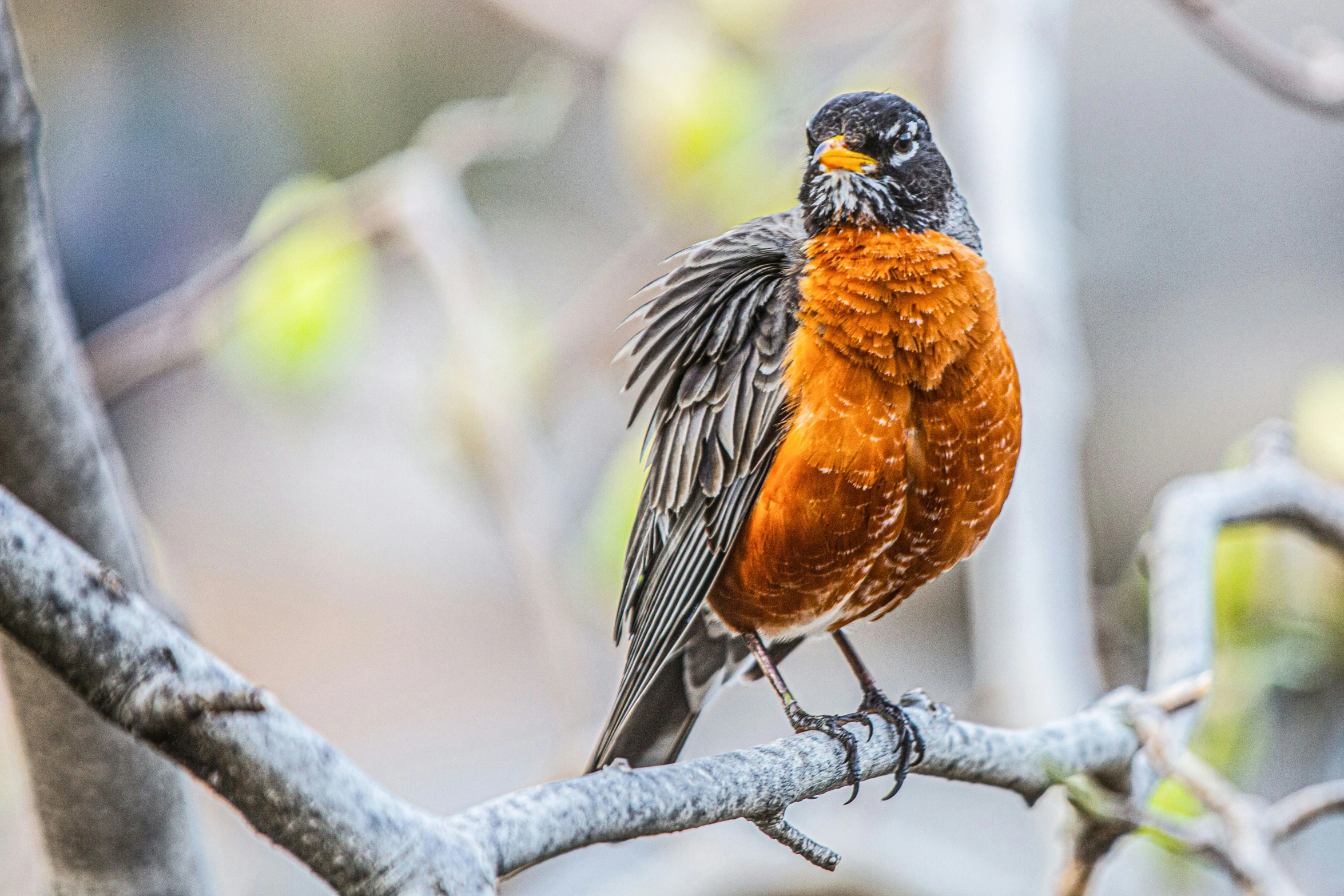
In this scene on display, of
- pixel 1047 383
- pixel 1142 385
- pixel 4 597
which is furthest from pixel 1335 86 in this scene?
pixel 1142 385

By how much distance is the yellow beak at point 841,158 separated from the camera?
6.83ft

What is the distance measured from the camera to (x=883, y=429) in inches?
76.7

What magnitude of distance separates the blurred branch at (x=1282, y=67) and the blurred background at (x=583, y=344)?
25.5 inches

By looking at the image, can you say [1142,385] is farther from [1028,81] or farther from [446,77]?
[446,77]

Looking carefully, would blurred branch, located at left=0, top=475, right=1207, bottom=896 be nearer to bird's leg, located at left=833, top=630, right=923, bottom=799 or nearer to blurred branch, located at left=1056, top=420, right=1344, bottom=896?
bird's leg, located at left=833, top=630, right=923, bottom=799

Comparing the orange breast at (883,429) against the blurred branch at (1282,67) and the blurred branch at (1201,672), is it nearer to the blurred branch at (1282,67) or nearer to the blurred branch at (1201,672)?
the blurred branch at (1201,672)

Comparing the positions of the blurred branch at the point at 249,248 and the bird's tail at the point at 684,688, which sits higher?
the blurred branch at the point at 249,248

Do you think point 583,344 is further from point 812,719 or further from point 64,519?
point 64,519

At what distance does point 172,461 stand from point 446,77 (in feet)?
8.13

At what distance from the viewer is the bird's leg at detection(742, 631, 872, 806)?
6.16ft

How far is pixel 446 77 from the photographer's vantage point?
6445 mm

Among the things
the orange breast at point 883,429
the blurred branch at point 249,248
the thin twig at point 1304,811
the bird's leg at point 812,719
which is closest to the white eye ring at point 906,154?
the orange breast at point 883,429

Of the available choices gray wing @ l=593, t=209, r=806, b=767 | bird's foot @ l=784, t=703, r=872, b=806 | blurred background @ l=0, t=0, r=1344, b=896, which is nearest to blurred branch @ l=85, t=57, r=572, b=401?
blurred background @ l=0, t=0, r=1344, b=896

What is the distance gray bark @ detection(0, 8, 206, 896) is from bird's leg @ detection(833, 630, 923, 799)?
41.1 inches
